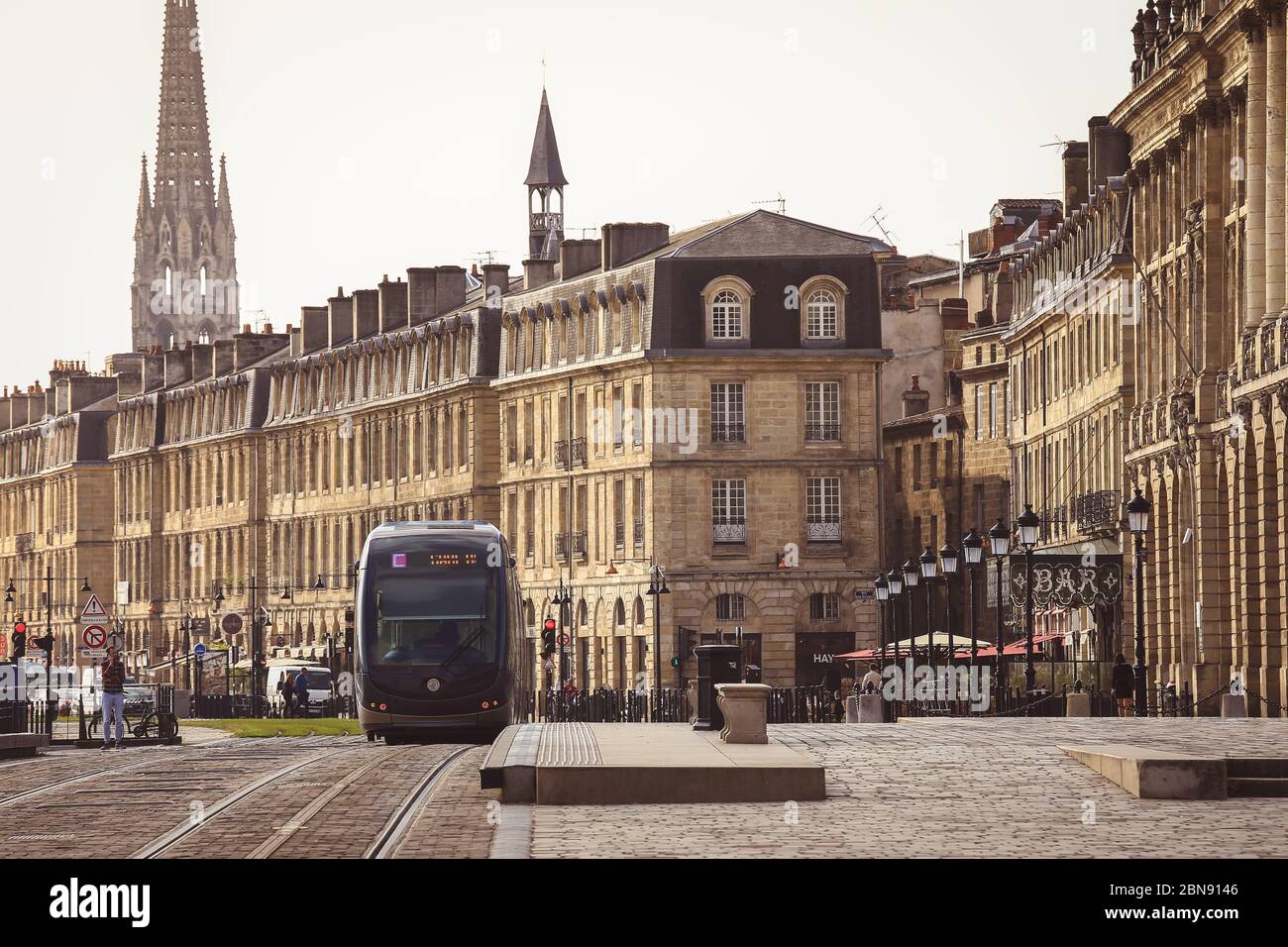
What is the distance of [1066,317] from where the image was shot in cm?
8831

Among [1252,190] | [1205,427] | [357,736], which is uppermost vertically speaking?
[1252,190]

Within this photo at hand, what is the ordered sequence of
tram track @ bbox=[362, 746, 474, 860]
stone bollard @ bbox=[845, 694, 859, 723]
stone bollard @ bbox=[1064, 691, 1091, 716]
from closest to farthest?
tram track @ bbox=[362, 746, 474, 860] → stone bollard @ bbox=[1064, 691, 1091, 716] → stone bollard @ bbox=[845, 694, 859, 723]

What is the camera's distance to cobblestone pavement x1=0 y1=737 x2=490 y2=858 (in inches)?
955

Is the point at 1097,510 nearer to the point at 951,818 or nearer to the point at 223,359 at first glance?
the point at 951,818

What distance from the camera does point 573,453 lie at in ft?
367

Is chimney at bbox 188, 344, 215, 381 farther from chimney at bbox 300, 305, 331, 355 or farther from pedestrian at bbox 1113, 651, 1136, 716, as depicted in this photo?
pedestrian at bbox 1113, 651, 1136, 716

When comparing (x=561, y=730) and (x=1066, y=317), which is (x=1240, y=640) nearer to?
(x=561, y=730)

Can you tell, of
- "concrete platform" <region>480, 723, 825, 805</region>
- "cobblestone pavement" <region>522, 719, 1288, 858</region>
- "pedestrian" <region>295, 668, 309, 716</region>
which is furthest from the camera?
"pedestrian" <region>295, 668, 309, 716</region>

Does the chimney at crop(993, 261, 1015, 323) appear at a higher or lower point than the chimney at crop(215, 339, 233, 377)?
lower

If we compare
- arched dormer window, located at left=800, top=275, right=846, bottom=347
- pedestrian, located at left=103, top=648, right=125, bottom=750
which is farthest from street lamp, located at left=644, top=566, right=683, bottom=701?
pedestrian, located at left=103, top=648, right=125, bottom=750

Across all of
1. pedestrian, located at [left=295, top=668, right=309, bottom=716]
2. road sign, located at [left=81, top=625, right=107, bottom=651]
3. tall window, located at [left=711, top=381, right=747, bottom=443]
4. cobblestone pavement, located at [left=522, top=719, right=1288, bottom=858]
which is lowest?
pedestrian, located at [left=295, top=668, right=309, bottom=716]

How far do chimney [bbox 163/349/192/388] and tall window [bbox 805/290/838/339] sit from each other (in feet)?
208
